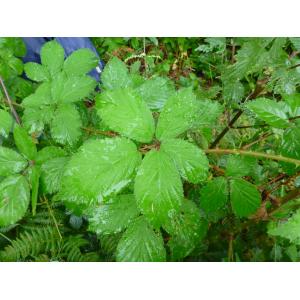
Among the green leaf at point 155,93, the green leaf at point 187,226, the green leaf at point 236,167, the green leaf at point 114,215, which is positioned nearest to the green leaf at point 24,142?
the green leaf at point 114,215

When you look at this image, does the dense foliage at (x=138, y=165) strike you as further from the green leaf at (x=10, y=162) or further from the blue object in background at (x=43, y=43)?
the blue object in background at (x=43, y=43)

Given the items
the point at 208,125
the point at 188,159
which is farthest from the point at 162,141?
the point at 208,125

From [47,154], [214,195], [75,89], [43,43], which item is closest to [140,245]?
[214,195]

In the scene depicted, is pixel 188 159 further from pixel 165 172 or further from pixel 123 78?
pixel 123 78

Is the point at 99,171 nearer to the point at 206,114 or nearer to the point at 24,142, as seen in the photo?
the point at 24,142

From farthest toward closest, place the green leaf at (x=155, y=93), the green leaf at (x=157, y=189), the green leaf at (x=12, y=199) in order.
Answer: the green leaf at (x=155, y=93) → the green leaf at (x=12, y=199) → the green leaf at (x=157, y=189)

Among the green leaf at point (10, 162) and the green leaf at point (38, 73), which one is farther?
the green leaf at point (38, 73)
